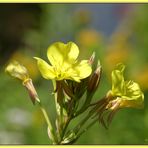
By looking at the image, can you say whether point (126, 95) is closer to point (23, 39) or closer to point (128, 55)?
Result: point (128, 55)

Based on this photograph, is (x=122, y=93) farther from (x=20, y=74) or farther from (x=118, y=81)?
(x=20, y=74)

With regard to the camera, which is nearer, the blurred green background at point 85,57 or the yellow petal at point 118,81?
the yellow petal at point 118,81

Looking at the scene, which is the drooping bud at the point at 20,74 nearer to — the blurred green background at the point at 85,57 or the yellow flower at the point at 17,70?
the yellow flower at the point at 17,70

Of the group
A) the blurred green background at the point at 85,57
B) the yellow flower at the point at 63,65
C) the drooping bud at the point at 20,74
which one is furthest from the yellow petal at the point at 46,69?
the blurred green background at the point at 85,57

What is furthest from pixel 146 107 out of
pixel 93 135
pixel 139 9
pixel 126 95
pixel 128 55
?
pixel 126 95

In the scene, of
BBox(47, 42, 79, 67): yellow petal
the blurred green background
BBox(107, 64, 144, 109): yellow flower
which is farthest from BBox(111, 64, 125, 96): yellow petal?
the blurred green background

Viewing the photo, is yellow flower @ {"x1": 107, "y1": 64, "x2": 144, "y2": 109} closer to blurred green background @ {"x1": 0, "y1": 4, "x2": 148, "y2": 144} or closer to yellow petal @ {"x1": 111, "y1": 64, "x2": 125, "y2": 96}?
yellow petal @ {"x1": 111, "y1": 64, "x2": 125, "y2": 96}
